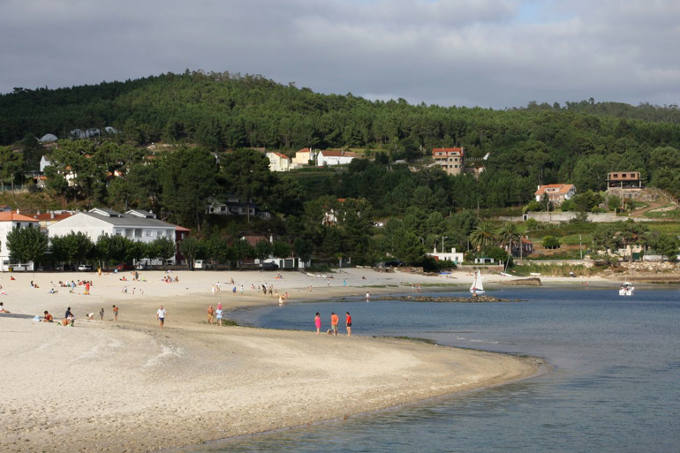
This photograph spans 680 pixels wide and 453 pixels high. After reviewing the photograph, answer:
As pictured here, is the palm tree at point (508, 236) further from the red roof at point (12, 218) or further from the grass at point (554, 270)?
the red roof at point (12, 218)

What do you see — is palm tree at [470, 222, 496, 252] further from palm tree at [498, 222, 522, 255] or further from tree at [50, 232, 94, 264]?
tree at [50, 232, 94, 264]

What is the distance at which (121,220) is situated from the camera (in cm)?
10344

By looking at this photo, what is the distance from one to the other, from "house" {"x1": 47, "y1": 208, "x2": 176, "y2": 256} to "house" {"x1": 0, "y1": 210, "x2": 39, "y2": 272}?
4309mm

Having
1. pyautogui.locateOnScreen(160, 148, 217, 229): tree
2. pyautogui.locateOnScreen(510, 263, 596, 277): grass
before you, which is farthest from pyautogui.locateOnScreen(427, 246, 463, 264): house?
pyautogui.locateOnScreen(160, 148, 217, 229): tree

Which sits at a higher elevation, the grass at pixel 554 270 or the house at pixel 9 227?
the house at pixel 9 227

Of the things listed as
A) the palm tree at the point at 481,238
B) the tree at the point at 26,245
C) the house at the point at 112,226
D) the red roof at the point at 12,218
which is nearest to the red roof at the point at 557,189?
the palm tree at the point at 481,238

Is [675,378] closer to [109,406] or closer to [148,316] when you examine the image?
[109,406]

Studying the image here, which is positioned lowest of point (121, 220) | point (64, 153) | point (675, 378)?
point (675, 378)

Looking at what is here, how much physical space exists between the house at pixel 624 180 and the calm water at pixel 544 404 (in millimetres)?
132745

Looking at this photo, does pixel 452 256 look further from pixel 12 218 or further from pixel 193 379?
pixel 193 379

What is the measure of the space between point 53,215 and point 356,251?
4499 cm

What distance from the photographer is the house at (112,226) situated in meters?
101

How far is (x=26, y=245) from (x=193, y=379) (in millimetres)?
64894

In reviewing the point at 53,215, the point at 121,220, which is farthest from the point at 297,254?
the point at 53,215
